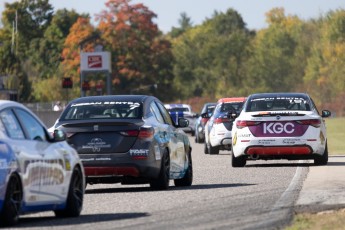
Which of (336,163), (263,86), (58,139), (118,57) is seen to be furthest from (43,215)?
(263,86)

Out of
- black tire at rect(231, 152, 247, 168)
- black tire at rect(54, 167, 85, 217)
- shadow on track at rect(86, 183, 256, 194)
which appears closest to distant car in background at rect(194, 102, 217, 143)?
black tire at rect(231, 152, 247, 168)

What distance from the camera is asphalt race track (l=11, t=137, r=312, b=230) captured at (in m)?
15.2

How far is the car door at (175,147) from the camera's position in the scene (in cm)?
2238

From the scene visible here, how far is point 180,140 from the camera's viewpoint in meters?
23.3

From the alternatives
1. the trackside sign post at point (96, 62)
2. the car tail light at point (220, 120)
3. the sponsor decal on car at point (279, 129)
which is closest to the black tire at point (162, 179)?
the sponsor decal on car at point (279, 129)

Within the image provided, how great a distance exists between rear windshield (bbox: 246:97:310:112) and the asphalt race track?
2.92m

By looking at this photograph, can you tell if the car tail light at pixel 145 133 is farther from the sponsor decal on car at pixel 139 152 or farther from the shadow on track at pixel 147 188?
the shadow on track at pixel 147 188

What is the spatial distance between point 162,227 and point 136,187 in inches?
329

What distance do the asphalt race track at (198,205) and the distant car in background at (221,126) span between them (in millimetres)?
10166

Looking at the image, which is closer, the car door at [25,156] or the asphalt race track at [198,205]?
the car door at [25,156]

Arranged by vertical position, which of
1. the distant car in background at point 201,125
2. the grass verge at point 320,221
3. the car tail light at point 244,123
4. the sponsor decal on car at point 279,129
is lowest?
the distant car in background at point 201,125

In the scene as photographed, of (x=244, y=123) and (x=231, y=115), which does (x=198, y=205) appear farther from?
(x=231, y=115)

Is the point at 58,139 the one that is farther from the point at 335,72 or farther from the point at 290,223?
the point at 335,72

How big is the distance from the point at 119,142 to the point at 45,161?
5.55m
